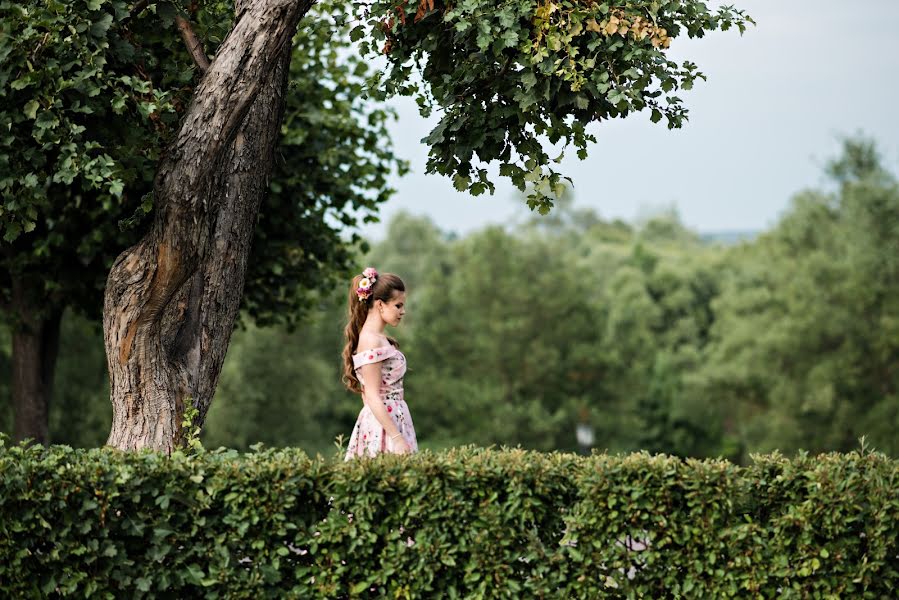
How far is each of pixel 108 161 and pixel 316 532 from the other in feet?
11.4

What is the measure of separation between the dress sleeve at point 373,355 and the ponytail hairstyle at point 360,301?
0.38 feet

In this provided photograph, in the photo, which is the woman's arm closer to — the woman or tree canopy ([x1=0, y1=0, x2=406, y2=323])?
the woman

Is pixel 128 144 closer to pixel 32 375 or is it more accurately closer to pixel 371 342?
pixel 371 342

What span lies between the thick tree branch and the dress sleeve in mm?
2451

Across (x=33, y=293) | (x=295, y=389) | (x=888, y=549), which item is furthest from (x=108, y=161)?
A: (x=295, y=389)

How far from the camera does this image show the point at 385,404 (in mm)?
8477

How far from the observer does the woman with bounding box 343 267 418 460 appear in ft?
27.3

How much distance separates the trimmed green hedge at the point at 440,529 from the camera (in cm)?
594

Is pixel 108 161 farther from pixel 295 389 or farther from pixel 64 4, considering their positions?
pixel 295 389

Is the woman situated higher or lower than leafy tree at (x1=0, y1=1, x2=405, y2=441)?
lower

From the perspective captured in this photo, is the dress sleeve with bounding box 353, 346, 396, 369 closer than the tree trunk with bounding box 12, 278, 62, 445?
Yes

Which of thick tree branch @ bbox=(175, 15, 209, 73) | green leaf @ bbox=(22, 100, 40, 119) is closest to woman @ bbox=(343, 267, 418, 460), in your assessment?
thick tree branch @ bbox=(175, 15, 209, 73)

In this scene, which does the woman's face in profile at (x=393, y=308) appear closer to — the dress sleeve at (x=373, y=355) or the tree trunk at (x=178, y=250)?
the dress sleeve at (x=373, y=355)

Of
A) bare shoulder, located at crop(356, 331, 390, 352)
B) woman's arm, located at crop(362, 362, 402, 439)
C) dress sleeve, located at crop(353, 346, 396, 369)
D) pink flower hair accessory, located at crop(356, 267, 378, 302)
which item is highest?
pink flower hair accessory, located at crop(356, 267, 378, 302)
